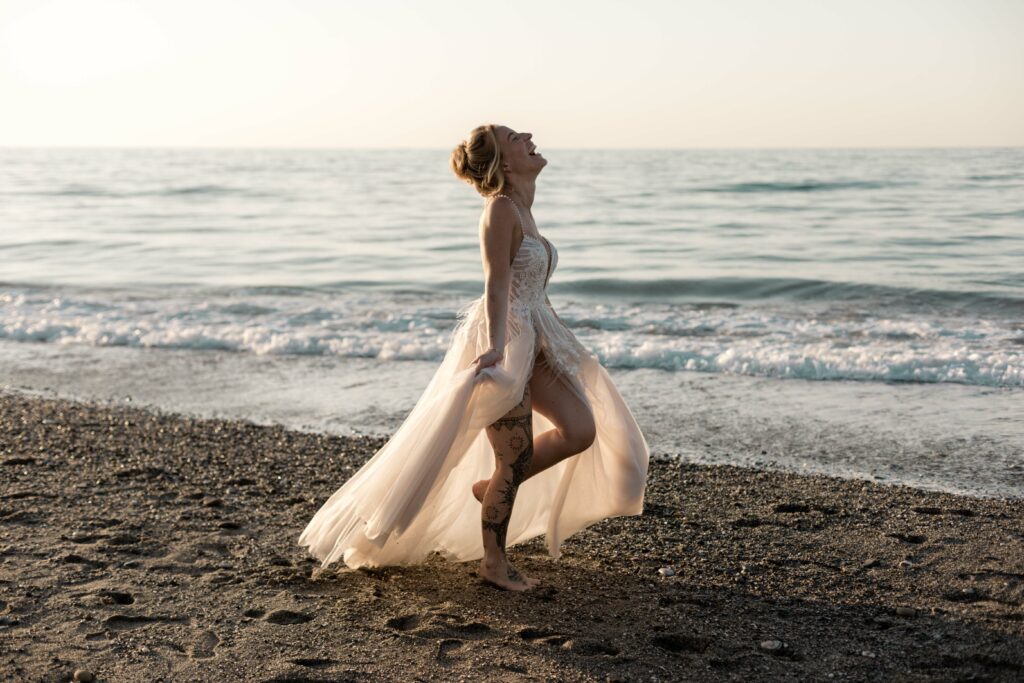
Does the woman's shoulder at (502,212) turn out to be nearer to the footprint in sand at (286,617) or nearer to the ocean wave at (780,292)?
the footprint in sand at (286,617)

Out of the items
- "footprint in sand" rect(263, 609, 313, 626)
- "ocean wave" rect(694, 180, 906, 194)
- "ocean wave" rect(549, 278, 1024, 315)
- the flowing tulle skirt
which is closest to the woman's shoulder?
the flowing tulle skirt

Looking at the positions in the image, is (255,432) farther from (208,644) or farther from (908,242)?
(908,242)

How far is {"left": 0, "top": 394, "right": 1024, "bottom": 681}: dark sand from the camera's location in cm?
389

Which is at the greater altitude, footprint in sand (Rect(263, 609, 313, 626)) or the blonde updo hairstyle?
the blonde updo hairstyle

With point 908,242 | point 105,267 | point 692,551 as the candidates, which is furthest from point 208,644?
point 908,242

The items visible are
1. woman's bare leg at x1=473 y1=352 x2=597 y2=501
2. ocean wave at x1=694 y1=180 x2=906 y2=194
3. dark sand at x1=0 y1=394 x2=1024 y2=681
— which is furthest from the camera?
ocean wave at x1=694 y1=180 x2=906 y2=194

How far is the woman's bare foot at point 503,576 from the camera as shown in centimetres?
464

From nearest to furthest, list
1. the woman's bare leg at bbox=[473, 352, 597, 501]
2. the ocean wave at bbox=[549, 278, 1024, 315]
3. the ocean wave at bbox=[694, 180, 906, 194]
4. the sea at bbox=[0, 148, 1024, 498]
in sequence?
the woman's bare leg at bbox=[473, 352, 597, 501], the sea at bbox=[0, 148, 1024, 498], the ocean wave at bbox=[549, 278, 1024, 315], the ocean wave at bbox=[694, 180, 906, 194]

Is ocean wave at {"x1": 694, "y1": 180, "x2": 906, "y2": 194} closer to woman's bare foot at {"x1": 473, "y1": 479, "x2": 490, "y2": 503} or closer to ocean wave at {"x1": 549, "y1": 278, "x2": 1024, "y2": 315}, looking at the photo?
ocean wave at {"x1": 549, "y1": 278, "x2": 1024, "y2": 315}

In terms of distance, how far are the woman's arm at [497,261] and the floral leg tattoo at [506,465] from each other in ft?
0.95

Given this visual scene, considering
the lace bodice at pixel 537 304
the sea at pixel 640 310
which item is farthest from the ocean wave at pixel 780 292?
the lace bodice at pixel 537 304

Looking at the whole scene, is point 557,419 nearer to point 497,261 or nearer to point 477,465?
point 477,465

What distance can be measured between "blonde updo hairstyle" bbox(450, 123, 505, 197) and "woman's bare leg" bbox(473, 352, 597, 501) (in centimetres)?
78

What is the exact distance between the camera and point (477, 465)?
16.3ft
